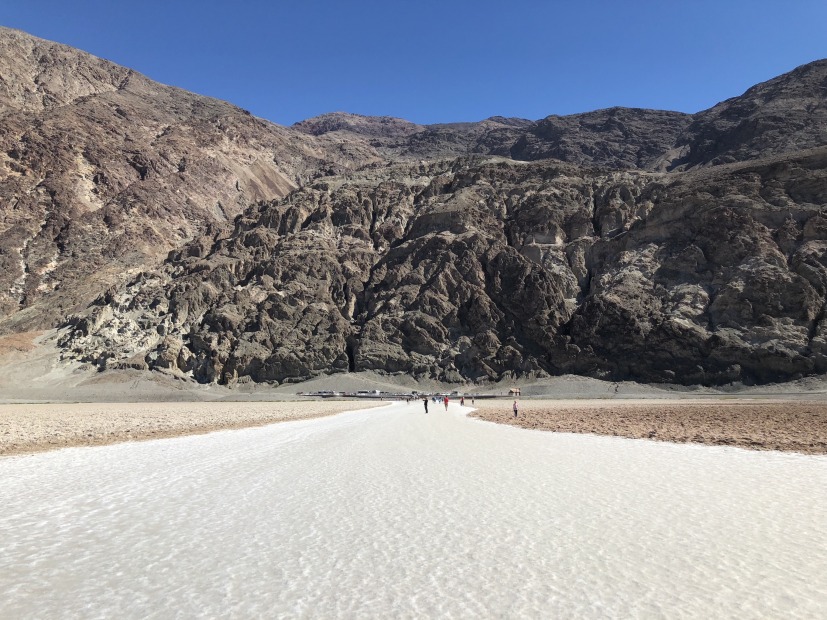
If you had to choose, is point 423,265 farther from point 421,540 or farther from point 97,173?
point 421,540

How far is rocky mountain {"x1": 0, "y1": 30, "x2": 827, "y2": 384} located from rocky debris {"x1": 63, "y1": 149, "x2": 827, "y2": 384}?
11.7 inches

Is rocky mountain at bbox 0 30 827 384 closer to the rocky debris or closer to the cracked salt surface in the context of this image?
the rocky debris

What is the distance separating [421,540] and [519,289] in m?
78.9

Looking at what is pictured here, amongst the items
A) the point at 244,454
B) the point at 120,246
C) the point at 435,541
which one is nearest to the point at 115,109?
the point at 120,246

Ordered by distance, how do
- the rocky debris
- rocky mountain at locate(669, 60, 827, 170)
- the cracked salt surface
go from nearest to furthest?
the cracked salt surface
the rocky debris
rocky mountain at locate(669, 60, 827, 170)

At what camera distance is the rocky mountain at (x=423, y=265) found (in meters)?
Result: 70.9

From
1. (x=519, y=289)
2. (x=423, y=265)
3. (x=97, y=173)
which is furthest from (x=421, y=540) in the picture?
(x=97, y=173)

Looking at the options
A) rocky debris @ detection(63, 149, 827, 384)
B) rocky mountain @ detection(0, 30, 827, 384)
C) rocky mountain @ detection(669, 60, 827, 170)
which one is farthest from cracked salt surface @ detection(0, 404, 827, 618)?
rocky mountain @ detection(669, 60, 827, 170)

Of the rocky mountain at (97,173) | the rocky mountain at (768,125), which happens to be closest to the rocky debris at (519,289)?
the rocky mountain at (97,173)

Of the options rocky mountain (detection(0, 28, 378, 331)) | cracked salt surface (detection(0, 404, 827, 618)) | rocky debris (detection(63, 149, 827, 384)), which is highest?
rocky mountain (detection(0, 28, 378, 331))

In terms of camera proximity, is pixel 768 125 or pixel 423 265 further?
pixel 768 125

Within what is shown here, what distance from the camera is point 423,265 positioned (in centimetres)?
8756

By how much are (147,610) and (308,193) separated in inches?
4183

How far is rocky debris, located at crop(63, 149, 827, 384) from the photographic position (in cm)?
6894
